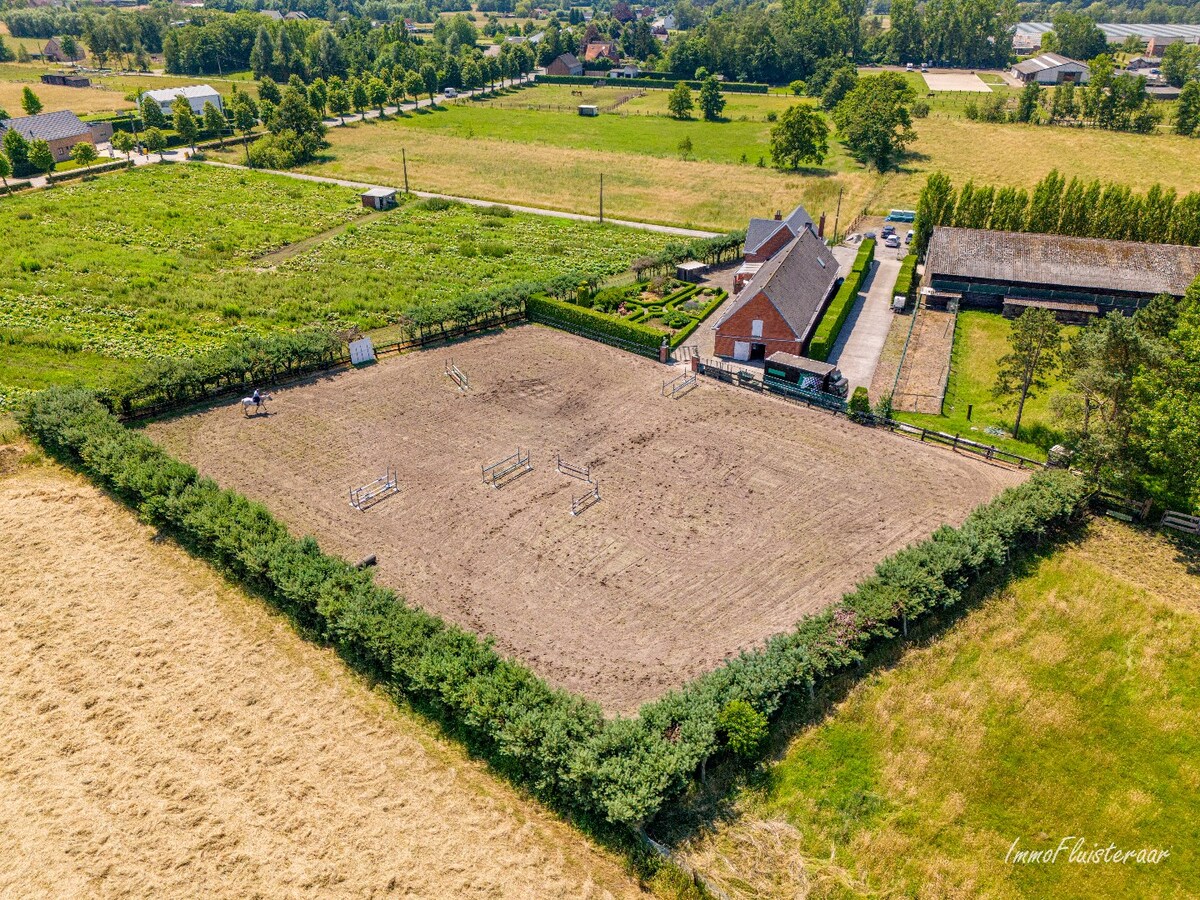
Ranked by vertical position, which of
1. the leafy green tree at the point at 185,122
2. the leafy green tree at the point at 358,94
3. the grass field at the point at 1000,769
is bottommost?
the grass field at the point at 1000,769

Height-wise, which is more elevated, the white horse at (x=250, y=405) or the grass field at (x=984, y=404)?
the white horse at (x=250, y=405)

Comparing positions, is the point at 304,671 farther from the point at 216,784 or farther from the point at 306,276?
the point at 306,276

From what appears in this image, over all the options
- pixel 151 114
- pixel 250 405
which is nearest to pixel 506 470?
pixel 250 405

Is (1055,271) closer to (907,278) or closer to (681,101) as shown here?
(907,278)

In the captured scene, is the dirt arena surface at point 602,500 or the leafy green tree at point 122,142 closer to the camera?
the dirt arena surface at point 602,500

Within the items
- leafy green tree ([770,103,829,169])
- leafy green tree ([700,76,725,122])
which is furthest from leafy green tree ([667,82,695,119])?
leafy green tree ([770,103,829,169])

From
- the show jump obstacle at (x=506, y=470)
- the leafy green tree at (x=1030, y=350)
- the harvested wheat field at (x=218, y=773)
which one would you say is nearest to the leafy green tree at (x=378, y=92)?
the show jump obstacle at (x=506, y=470)

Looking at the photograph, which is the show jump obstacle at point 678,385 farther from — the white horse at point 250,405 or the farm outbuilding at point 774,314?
the white horse at point 250,405

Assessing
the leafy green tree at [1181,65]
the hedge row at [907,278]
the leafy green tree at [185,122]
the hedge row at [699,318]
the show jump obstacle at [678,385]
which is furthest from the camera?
the leafy green tree at [1181,65]
